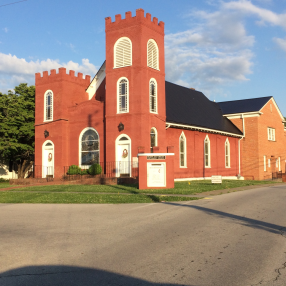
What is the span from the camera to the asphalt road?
5.38m

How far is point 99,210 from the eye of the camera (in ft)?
42.6

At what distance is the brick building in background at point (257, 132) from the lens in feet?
129

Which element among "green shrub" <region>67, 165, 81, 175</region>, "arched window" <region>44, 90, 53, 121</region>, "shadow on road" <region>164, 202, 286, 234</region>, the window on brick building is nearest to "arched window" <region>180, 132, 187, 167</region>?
"green shrub" <region>67, 165, 81, 175</region>

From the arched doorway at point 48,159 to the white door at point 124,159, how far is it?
22.1 ft

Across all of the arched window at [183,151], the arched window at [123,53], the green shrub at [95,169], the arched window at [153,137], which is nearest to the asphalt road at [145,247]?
the green shrub at [95,169]

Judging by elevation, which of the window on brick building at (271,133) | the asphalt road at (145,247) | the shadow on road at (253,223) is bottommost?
the asphalt road at (145,247)

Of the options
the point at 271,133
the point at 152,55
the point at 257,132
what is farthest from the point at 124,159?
the point at 271,133

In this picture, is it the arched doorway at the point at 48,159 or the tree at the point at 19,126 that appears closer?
Answer: the arched doorway at the point at 48,159

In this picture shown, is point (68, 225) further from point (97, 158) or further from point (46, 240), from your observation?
point (97, 158)

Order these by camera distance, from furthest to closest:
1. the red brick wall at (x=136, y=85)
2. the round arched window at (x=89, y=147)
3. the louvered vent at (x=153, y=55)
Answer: the round arched window at (x=89, y=147), the louvered vent at (x=153, y=55), the red brick wall at (x=136, y=85)

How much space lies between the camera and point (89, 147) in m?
29.1

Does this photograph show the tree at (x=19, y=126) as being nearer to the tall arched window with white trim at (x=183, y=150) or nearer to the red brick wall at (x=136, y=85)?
the red brick wall at (x=136, y=85)

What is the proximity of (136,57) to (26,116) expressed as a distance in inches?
556

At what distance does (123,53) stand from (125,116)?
4664mm
